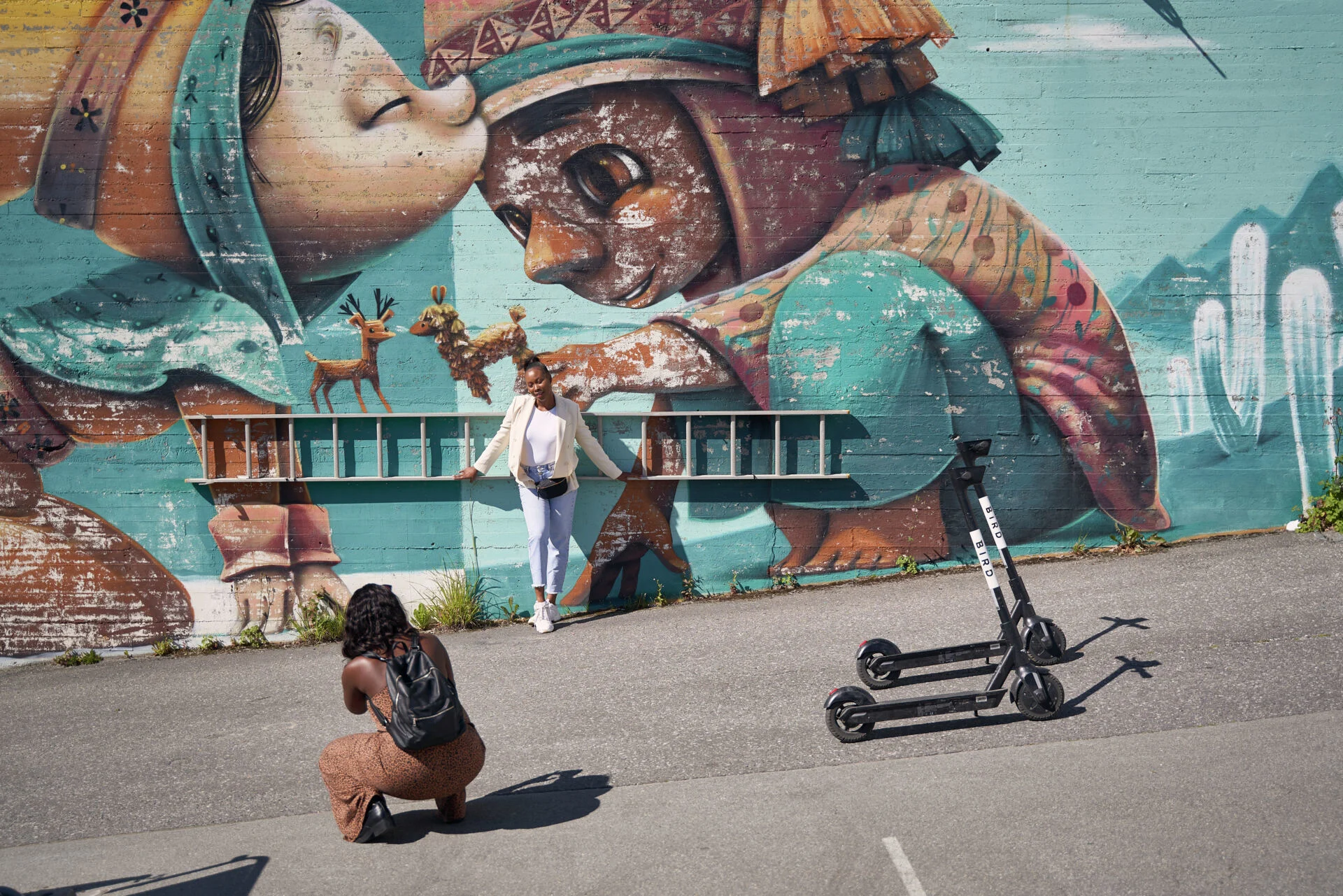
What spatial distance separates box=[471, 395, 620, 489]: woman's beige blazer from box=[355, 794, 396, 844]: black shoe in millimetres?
3145

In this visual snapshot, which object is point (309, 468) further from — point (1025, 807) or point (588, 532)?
point (1025, 807)

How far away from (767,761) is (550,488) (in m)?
2.82

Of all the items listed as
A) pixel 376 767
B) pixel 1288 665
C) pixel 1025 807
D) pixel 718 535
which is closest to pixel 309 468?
pixel 718 535

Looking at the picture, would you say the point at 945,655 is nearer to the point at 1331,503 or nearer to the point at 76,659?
the point at 1331,503

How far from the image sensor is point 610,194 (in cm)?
727

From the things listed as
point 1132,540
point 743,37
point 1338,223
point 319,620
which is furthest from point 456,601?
point 1338,223

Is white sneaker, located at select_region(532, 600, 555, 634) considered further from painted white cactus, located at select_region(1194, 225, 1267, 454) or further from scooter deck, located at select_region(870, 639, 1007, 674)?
painted white cactus, located at select_region(1194, 225, 1267, 454)

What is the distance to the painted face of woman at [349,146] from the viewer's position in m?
7.23

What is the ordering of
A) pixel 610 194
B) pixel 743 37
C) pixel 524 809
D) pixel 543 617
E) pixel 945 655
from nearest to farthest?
1. pixel 524 809
2. pixel 945 655
3. pixel 543 617
4. pixel 743 37
5. pixel 610 194

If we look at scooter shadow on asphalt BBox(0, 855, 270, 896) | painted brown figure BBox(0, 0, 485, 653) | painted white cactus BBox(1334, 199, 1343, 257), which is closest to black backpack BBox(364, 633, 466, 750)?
scooter shadow on asphalt BBox(0, 855, 270, 896)

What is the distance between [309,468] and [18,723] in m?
2.38

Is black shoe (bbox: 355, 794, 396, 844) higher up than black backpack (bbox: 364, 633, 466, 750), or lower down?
lower down

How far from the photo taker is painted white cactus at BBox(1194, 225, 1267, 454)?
7.27 m

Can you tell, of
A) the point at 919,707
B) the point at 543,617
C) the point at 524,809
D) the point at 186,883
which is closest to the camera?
the point at 186,883
